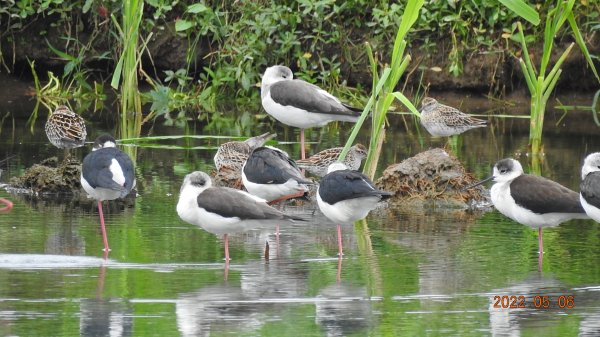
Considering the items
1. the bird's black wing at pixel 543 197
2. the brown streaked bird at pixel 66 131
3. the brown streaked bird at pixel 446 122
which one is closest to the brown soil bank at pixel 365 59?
the brown streaked bird at pixel 446 122

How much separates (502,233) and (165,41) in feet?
39.3

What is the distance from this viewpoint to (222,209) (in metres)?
9.95

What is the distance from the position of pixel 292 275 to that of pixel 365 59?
39.4 feet

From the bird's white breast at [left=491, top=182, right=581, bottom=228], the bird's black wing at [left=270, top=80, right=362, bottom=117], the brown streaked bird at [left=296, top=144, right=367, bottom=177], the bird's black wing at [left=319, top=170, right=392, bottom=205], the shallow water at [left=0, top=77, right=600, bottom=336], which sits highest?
the bird's black wing at [left=270, top=80, right=362, bottom=117]

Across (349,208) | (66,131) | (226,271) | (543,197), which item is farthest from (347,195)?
(66,131)

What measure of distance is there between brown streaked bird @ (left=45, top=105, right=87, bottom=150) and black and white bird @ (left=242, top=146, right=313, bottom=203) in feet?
12.8

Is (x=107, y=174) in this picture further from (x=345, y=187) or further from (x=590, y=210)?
(x=590, y=210)

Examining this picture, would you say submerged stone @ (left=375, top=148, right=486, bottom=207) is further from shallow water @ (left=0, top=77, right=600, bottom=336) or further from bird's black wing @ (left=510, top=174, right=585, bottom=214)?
bird's black wing @ (left=510, top=174, right=585, bottom=214)

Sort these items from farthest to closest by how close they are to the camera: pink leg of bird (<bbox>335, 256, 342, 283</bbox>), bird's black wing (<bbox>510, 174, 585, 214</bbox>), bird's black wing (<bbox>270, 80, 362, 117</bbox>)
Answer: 1. bird's black wing (<bbox>270, 80, 362, 117</bbox>)
2. bird's black wing (<bbox>510, 174, 585, 214</bbox>)
3. pink leg of bird (<bbox>335, 256, 342, 283</bbox>)

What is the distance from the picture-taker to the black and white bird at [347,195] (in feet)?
33.3

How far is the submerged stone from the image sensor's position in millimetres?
13109

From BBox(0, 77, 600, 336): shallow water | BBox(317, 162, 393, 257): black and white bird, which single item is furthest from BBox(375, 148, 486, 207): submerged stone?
BBox(317, 162, 393, 257): black and white bird

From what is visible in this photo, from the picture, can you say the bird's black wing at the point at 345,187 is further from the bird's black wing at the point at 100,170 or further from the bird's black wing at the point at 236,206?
the bird's black wing at the point at 100,170

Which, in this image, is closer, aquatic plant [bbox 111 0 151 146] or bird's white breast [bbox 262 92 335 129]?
bird's white breast [bbox 262 92 335 129]
